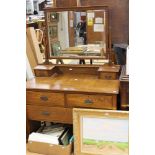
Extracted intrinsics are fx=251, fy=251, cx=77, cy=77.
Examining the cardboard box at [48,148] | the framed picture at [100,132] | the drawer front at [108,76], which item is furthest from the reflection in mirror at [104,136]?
the drawer front at [108,76]

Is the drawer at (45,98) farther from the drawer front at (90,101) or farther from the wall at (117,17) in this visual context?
the wall at (117,17)

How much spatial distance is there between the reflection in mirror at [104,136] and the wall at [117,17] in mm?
675

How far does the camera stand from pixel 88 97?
1794mm

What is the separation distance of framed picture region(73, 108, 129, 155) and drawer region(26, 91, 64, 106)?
156 mm

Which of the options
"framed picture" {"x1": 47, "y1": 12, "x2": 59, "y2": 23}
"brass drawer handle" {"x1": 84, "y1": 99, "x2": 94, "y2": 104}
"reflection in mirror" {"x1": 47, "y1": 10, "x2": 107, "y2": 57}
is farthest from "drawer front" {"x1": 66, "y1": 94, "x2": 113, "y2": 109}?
"framed picture" {"x1": 47, "y1": 12, "x2": 59, "y2": 23}

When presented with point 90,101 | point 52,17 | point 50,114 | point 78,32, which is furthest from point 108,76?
point 52,17

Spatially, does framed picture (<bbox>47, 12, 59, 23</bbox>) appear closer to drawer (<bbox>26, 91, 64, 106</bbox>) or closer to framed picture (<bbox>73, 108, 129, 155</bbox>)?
drawer (<bbox>26, 91, 64, 106</bbox>)

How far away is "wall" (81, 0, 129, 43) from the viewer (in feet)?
6.46

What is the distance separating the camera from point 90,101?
180 centimetres

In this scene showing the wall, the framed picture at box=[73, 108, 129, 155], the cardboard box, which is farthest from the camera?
the wall

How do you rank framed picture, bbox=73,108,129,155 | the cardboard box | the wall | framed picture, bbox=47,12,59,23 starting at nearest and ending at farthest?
framed picture, bbox=73,108,129,155, the cardboard box, the wall, framed picture, bbox=47,12,59,23
